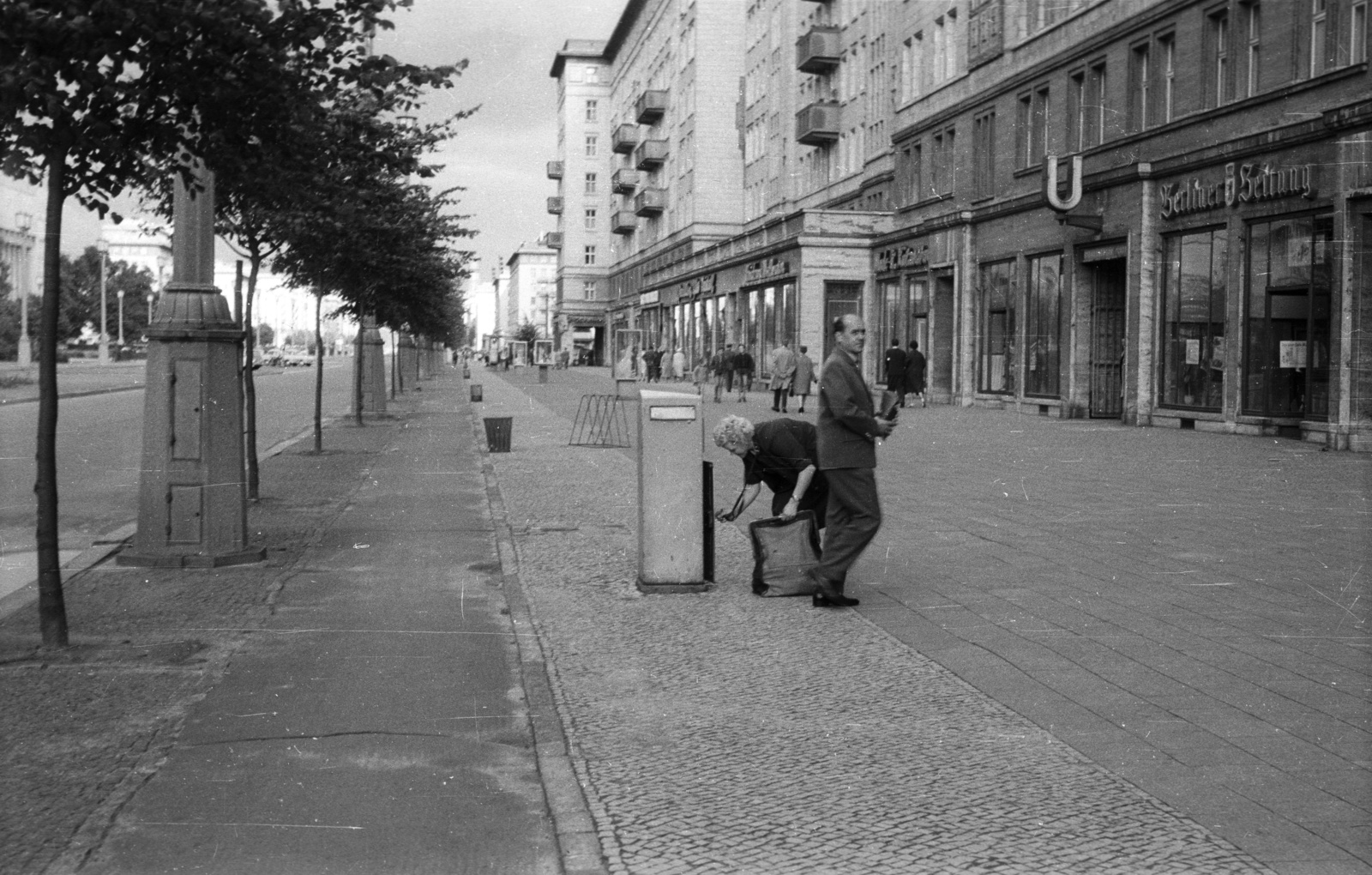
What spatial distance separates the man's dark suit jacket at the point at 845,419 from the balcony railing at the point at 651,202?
→ 82.2 m

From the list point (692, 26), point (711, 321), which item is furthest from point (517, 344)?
point (711, 321)

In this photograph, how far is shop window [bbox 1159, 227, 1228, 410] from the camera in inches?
1057

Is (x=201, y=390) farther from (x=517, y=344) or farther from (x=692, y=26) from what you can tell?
(x=517, y=344)

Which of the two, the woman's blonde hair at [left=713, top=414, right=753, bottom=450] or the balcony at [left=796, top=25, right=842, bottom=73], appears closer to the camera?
the woman's blonde hair at [left=713, top=414, right=753, bottom=450]

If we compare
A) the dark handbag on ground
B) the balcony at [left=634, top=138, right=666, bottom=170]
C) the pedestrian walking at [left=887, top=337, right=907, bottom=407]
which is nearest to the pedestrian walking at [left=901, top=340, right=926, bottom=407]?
the pedestrian walking at [left=887, top=337, right=907, bottom=407]

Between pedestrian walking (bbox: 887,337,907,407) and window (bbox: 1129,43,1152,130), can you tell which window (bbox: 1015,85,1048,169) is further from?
pedestrian walking (bbox: 887,337,907,407)

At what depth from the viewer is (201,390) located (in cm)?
1091

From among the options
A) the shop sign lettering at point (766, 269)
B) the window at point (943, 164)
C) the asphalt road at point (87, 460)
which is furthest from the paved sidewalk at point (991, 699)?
the shop sign lettering at point (766, 269)

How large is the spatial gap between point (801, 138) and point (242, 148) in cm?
5088

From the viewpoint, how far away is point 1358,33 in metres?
22.6

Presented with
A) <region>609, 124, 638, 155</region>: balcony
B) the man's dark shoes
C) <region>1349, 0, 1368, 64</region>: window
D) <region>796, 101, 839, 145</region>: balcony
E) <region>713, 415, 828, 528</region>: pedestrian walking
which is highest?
<region>609, 124, 638, 155</region>: balcony

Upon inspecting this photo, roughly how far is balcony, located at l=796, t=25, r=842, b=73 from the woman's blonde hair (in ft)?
156

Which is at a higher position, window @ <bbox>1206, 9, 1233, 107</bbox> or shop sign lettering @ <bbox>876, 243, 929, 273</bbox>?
window @ <bbox>1206, 9, 1233, 107</bbox>

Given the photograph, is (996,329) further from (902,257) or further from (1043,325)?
(902,257)
